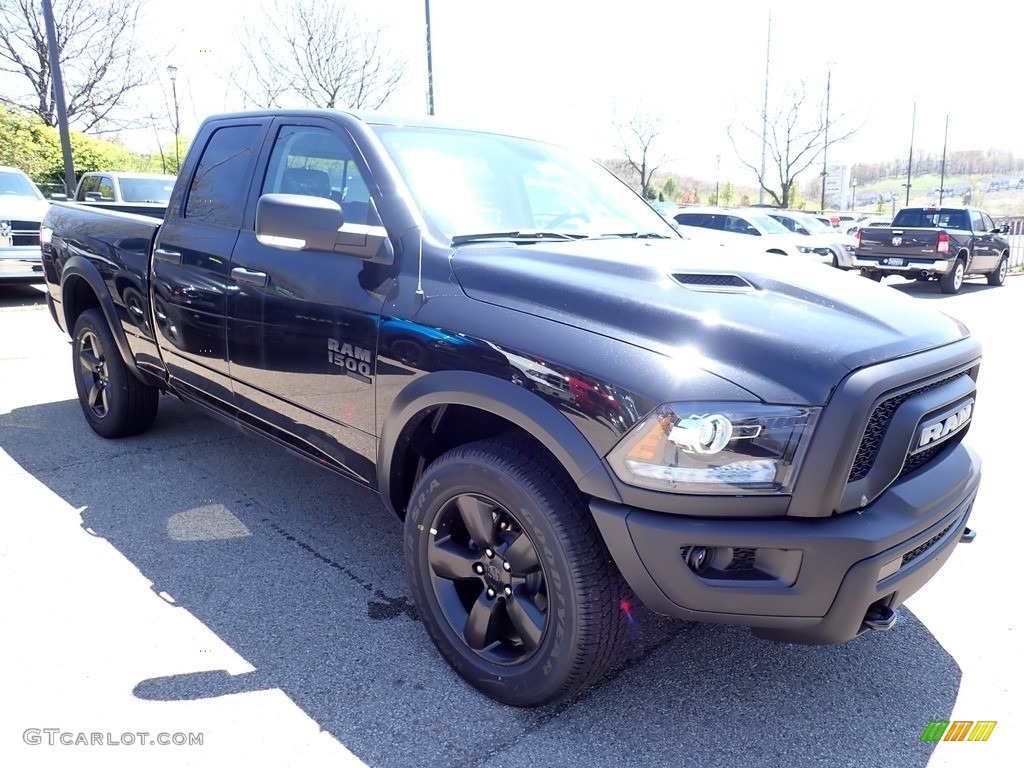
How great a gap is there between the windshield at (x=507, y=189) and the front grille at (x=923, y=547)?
165 cm

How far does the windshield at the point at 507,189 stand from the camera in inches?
115

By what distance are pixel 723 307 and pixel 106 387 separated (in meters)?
4.08

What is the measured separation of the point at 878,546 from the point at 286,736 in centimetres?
176

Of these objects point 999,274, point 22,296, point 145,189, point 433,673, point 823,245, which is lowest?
point 433,673

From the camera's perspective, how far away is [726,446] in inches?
77.7

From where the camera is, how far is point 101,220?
4.62 metres

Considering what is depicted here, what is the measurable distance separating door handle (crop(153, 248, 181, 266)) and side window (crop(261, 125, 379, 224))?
0.66 m

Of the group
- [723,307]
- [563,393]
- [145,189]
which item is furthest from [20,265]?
[723,307]

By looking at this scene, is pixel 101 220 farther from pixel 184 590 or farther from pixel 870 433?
pixel 870 433

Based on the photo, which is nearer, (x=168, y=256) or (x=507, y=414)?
(x=507, y=414)

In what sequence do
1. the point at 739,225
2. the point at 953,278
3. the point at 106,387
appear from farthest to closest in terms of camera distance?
1. the point at 739,225
2. the point at 953,278
3. the point at 106,387

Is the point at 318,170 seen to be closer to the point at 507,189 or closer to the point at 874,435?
the point at 507,189

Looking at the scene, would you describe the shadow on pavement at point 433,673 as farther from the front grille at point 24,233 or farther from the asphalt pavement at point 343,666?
the front grille at point 24,233

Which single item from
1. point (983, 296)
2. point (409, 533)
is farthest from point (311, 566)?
point (983, 296)
